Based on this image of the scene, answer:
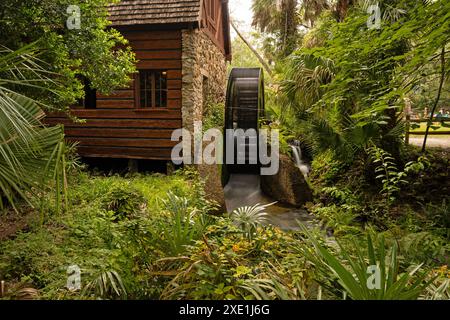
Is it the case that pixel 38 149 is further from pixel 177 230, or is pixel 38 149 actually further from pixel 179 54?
pixel 179 54

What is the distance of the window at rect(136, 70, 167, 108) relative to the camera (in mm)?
9258

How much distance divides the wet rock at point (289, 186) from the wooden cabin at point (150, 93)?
2965mm

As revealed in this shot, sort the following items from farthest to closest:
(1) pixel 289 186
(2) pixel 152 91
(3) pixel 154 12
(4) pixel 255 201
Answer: (4) pixel 255 201
(2) pixel 152 91
(1) pixel 289 186
(3) pixel 154 12

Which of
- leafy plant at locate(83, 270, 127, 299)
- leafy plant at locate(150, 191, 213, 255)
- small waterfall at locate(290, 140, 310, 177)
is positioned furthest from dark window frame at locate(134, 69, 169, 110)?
leafy plant at locate(83, 270, 127, 299)

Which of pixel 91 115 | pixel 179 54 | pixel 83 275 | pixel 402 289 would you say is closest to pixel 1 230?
pixel 83 275

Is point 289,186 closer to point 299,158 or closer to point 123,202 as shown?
point 299,158

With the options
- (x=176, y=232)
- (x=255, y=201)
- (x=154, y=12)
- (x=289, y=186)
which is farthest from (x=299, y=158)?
(x=176, y=232)

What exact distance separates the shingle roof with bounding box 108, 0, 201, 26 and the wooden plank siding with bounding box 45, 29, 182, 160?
0.51 metres

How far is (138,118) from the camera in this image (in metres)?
9.15

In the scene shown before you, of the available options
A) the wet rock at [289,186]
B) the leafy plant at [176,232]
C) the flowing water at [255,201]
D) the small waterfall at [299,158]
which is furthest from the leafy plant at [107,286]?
the small waterfall at [299,158]

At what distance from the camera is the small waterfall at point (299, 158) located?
11.2 metres

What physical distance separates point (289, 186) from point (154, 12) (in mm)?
6051

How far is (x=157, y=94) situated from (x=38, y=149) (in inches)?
278

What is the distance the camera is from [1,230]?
14.6 ft
